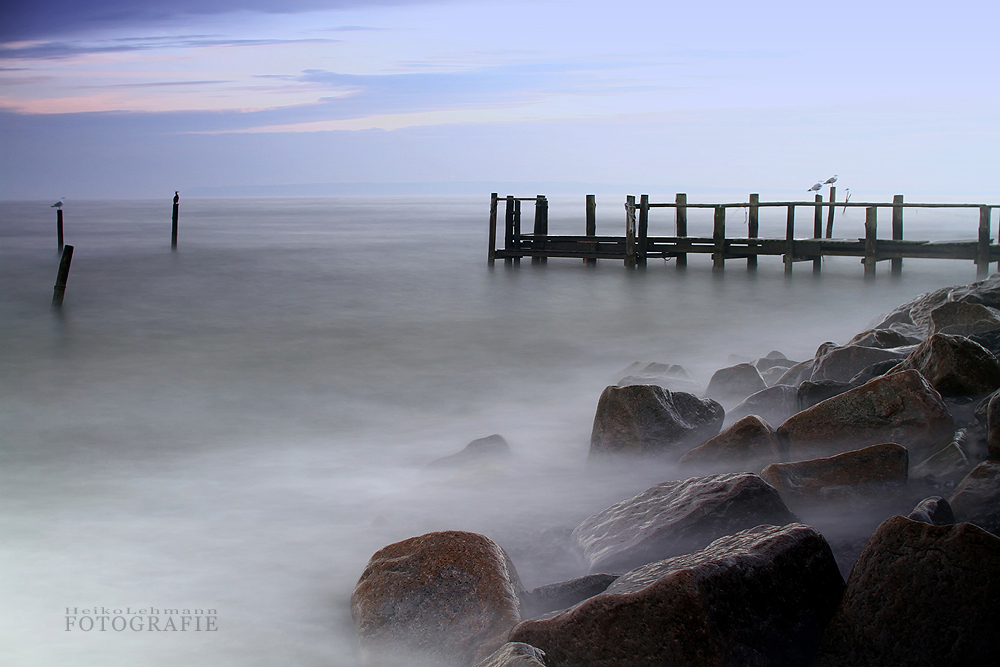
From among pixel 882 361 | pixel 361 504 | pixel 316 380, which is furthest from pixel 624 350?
pixel 361 504

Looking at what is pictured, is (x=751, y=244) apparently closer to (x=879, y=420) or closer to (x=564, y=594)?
(x=879, y=420)

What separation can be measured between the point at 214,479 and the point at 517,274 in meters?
13.7

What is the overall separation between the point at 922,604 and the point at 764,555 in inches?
18.3

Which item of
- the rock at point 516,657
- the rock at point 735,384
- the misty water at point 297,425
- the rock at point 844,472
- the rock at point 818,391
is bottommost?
the misty water at point 297,425

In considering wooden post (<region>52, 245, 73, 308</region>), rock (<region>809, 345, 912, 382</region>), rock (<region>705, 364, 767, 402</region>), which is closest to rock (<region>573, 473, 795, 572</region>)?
rock (<region>809, 345, 912, 382</region>)

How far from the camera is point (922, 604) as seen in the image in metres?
2.45

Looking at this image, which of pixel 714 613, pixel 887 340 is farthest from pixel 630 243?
pixel 714 613

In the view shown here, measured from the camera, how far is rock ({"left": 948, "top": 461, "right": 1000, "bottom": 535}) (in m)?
3.08

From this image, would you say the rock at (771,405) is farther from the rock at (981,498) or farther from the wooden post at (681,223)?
the wooden post at (681,223)

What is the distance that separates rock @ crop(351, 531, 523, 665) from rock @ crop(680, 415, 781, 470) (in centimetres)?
153

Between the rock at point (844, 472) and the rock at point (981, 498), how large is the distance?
27cm

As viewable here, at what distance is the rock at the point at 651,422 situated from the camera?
185 inches

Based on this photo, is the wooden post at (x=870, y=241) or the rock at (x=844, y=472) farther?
the wooden post at (x=870, y=241)

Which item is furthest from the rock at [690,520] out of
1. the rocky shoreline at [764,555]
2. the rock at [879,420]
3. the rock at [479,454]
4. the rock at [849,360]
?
the rock at [849,360]
